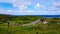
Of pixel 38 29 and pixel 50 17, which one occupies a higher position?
pixel 50 17

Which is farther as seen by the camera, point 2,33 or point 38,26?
point 38,26

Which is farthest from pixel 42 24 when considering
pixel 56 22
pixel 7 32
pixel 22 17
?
pixel 7 32

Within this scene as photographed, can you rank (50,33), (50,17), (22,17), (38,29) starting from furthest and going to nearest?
1. (22,17)
2. (50,17)
3. (38,29)
4. (50,33)

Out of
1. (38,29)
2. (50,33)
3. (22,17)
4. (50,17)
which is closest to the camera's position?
(50,33)

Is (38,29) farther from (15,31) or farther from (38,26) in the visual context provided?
(15,31)

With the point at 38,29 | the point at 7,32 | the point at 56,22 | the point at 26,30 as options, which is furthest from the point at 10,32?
the point at 56,22

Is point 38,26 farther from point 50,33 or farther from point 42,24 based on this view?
point 50,33
